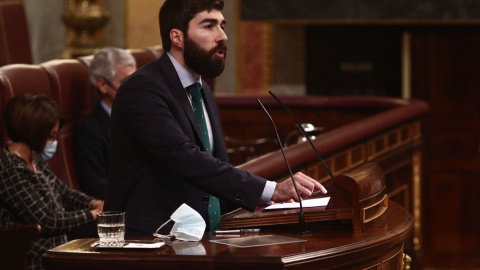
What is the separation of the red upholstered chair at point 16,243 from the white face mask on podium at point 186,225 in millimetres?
1106

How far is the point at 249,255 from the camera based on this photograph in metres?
2.06

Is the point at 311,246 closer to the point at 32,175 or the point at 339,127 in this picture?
the point at 32,175

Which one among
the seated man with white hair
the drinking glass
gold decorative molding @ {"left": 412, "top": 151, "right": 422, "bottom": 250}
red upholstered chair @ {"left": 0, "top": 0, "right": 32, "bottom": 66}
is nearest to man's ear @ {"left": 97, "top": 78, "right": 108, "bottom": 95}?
the seated man with white hair

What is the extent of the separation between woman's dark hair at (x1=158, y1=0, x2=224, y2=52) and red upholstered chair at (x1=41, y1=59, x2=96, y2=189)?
166 centimetres

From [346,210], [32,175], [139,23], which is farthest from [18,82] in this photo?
[139,23]

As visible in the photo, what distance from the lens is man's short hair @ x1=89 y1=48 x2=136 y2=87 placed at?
4422mm

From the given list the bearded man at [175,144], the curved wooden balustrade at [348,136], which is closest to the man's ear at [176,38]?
the bearded man at [175,144]

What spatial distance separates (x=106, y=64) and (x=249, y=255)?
2572 mm

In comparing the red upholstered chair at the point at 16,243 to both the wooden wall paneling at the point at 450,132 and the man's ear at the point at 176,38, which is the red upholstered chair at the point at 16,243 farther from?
the wooden wall paneling at the point at 450,132

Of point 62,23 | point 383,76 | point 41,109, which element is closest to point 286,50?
point 383,76

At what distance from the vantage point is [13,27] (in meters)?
7.38

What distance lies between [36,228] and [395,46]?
5.62 meters

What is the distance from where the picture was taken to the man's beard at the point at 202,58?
2539 millimetres

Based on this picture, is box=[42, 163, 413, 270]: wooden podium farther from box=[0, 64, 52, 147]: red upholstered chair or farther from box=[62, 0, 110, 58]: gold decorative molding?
box=[62, 0, 110, 58]: gold decorative molding
